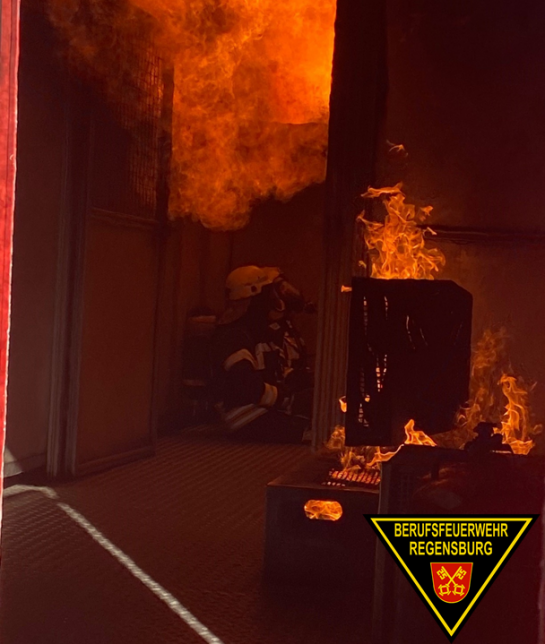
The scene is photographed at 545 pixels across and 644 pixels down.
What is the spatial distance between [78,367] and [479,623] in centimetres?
338

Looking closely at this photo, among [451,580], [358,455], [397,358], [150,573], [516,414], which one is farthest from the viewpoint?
[358,455]

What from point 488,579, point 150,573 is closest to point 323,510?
point 150,573

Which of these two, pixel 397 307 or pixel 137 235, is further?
pixel 137 235

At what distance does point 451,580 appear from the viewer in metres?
2.60

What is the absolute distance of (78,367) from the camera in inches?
218

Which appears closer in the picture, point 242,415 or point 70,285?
point 70,285

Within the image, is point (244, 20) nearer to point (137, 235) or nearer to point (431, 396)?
point (137, 235)

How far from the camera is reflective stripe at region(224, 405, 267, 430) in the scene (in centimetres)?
748

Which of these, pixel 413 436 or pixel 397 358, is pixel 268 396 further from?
pixel 397 358

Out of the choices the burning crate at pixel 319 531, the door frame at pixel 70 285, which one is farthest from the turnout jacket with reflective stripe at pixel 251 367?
the burning crate at pixel 319 531

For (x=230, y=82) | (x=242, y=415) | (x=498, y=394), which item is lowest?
(x=242, y=415)

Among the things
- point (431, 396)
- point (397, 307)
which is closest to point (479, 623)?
point (431, 396)

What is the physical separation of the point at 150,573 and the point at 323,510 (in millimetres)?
761

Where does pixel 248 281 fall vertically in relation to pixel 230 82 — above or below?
below
